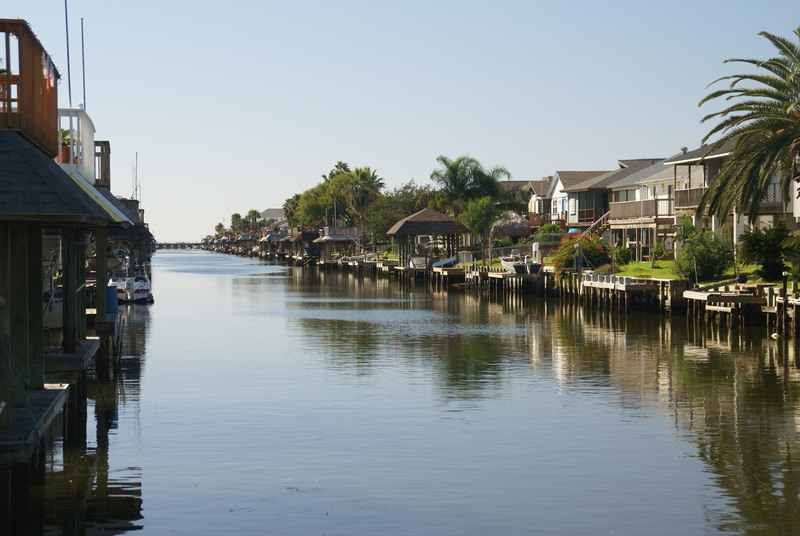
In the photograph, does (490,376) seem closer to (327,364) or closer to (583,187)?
(327,364)

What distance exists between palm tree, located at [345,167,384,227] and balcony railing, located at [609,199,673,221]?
87117mm

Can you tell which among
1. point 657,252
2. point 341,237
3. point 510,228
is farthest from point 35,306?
point 341,237

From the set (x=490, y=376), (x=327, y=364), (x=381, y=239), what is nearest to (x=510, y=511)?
(x=490, y=376)

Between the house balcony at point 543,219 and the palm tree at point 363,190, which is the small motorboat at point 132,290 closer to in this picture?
the house balcony at point 543,219

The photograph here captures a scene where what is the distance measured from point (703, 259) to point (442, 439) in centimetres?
3384

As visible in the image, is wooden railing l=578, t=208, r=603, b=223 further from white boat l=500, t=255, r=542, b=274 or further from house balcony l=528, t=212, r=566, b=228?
white boat l=500, t=255, r=542, b=274

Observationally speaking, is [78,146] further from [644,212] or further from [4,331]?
[644,212]

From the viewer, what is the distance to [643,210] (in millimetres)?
71188

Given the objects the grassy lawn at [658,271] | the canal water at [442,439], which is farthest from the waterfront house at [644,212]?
the canal water at [442,439]

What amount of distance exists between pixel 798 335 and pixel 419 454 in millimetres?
24492

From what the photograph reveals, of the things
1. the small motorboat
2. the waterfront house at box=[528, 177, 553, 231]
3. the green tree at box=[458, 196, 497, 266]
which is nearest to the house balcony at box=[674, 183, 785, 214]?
the small motorboat

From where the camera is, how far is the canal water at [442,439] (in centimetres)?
1697

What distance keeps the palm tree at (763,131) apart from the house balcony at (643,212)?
2530 cm

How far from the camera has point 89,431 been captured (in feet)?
78.6
